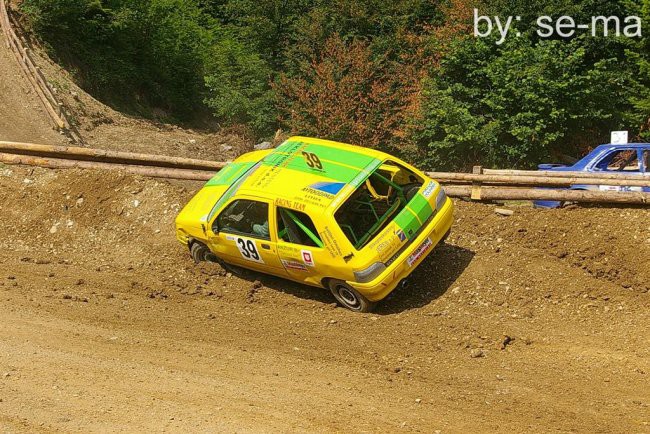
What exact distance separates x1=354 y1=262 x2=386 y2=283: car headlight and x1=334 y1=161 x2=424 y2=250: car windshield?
12.3 inches

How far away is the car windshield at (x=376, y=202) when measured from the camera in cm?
929

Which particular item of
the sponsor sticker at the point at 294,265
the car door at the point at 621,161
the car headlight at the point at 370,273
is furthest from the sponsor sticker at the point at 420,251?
the car door at the point at 621,161

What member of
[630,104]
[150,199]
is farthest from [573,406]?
[630,104]

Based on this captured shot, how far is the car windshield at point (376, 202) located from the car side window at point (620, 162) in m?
5.19

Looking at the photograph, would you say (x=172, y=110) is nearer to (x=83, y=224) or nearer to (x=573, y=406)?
(x=83, y=224)

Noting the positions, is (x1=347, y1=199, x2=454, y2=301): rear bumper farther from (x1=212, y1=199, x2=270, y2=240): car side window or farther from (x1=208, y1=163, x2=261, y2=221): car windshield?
(x1=208, y1=163, x2=261, y2=221): car windshield

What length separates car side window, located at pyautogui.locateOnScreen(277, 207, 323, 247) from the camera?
922 centimetres

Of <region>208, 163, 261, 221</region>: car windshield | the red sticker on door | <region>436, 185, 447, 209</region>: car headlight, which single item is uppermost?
<region>208, 163, 261, 221</region>: car windshield

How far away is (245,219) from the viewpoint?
9938mm

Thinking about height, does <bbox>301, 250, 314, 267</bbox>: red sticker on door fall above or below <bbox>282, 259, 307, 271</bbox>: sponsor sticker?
above

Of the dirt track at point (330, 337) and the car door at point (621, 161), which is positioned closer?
the dirt track at point (330, 337)

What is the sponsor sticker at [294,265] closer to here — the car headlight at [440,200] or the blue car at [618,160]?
the car headlight at [440,200]

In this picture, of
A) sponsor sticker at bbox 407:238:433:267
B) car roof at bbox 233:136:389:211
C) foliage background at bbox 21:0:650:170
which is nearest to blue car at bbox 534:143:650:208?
sponsor sticker at bbox 407:238:433:267

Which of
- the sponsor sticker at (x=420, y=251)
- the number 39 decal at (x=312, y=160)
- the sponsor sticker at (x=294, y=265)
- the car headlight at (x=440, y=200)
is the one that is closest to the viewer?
the sponsor sticker at (x=420, y=251)
